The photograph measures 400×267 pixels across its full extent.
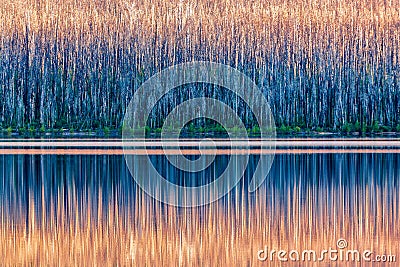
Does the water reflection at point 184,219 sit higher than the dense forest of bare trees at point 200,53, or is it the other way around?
the dense forest of bare trees at point 200,53

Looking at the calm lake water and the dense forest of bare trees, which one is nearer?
the calm lake water

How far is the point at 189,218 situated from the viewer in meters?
11.9

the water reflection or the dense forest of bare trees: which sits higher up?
the dense forest of bare trees

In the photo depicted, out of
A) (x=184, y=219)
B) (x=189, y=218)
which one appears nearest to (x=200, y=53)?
(x=189, y=218)

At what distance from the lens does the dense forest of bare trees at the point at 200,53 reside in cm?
4697

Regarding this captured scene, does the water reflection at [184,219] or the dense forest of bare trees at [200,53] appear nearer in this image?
the water reflection at [184,219]

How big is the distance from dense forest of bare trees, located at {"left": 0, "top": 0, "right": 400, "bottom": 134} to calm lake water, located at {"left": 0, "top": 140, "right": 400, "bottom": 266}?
28.4 meters

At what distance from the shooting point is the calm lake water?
9477 mm

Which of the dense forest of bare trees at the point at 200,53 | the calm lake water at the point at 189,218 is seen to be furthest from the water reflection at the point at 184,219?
the dense forest of bare trees at the point at 200,53

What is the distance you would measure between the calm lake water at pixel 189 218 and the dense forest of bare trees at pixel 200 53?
28.4 meters

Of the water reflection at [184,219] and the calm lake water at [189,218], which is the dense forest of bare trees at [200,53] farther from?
the water reflection at [184,219]

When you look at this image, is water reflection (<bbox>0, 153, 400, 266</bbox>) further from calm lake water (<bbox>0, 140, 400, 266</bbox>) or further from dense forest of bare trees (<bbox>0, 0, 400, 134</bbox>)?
dense forest of bare trees (<bbox>0, 0, 400, 134</bbox>)

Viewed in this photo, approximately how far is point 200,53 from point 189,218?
39.8 meters

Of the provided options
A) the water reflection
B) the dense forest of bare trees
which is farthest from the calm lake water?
the dense forest of bare trees
